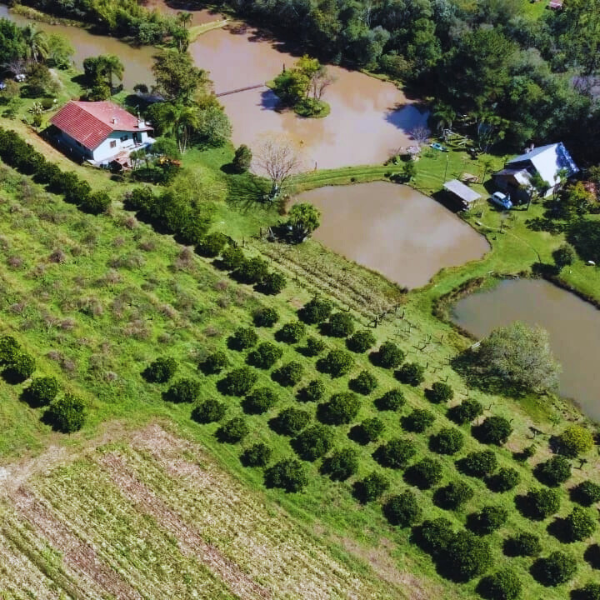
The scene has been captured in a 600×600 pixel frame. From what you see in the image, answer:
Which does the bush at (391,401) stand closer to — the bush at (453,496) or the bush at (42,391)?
the bush at (453,496)

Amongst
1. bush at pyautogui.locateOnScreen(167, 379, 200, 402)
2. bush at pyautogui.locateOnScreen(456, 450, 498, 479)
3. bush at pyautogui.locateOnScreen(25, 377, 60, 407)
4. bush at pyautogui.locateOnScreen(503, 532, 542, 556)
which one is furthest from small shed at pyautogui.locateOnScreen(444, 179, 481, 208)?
bush at pyautogui.locateOnScreen(25, 377, 60, 407)

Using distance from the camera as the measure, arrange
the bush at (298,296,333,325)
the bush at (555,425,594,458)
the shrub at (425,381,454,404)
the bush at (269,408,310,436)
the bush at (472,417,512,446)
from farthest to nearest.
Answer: the bush at (298,296,333,325) → the shrub at (425,381,454,404) → the bush at (472,417,512,446) → the bush at (555,425,594,458) → the bush at (269,408,310,436)

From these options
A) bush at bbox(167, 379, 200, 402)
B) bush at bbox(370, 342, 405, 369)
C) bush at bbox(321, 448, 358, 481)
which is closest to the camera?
bush at bbox(321, 448, 358, 481)

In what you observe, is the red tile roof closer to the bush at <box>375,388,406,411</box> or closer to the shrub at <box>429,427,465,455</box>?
the bush at <box>375,388,406,411</box>

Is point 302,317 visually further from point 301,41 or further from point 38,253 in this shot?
point 301,41

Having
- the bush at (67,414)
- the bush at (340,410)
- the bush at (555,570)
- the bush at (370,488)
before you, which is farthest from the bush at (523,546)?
the bush at (67,414)

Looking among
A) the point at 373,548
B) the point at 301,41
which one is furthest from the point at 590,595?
the point at 301,41
